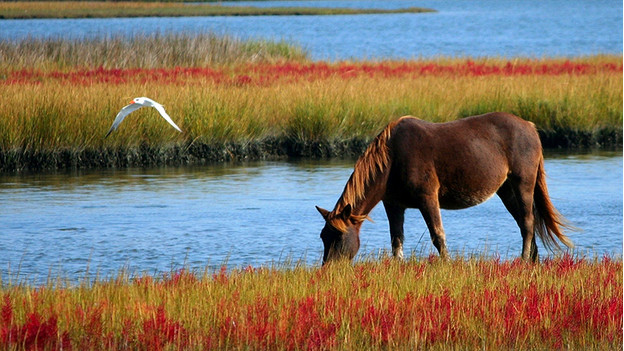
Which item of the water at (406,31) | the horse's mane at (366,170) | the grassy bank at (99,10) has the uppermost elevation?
the horse's mane at (366,170)

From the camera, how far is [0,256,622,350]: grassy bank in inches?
227

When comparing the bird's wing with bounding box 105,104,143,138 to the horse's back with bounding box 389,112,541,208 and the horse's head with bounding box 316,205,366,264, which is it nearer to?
the horse's back with bounding box 389,112,541,208

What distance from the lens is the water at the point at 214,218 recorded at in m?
9.57

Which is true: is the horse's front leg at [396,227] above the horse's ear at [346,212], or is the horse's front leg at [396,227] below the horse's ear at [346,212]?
Answer: below

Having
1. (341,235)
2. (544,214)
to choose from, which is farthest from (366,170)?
(544,214)

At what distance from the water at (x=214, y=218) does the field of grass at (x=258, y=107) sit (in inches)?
23.7

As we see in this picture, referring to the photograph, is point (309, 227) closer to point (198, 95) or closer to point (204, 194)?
point (204, 194)

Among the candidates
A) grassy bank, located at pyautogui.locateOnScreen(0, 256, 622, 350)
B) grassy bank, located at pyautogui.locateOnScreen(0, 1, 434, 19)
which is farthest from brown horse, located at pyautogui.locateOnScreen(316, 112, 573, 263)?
grassy bank, located at pyautogui.locateOnScreen(0, 1, 434, 19)

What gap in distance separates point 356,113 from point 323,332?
11.5 metres

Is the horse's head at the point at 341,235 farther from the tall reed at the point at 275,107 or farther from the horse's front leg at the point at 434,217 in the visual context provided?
the tall reed at the point at 275,107

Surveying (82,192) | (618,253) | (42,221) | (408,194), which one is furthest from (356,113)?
(408,194)

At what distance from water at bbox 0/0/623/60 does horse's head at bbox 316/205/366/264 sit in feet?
113

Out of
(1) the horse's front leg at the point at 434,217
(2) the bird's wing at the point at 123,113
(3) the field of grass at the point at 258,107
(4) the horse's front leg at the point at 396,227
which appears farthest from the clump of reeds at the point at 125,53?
(1) the horse's front leg at the point at 434,217

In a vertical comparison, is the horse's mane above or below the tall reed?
above
